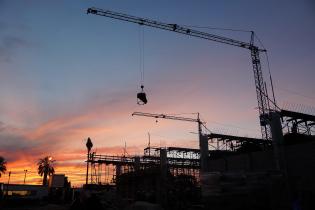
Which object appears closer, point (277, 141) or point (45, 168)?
point (277, 141)

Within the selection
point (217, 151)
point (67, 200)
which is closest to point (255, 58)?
point (217, 151)

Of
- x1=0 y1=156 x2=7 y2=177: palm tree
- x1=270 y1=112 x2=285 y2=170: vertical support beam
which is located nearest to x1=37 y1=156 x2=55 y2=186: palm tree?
x1=0 y1=156 x2=7 y2=177: palm tree

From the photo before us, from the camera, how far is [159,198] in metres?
37.1

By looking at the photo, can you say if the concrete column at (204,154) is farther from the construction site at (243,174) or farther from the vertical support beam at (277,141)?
the vertical support beam at (277,141)

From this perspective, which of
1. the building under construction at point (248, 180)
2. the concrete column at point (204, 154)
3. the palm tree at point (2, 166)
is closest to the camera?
the building under construction at point (248, 180)

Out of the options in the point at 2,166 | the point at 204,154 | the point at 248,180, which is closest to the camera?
the point at 248,180

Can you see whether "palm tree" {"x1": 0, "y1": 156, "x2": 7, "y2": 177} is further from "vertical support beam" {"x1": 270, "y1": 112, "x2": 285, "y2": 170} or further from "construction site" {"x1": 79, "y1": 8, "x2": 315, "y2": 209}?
"vertical support beam" {"x1": 270, "y1": 112, "x2": 285, "y2": 170}

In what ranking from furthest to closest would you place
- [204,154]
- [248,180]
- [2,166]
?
[2,166] → [204,154] → [248,180]

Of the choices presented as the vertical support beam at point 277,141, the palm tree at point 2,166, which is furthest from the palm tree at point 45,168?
the vertical support beam at point 277,141

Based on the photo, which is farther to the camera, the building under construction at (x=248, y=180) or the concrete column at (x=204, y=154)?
the concrete column at (x=204, y=154)

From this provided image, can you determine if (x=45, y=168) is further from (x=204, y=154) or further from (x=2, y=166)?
(x=204, y=154)

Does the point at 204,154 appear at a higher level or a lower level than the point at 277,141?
higher

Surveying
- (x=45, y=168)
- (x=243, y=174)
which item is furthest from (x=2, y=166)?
(x=243, y=174)

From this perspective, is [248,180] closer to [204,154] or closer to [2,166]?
[204,154]
